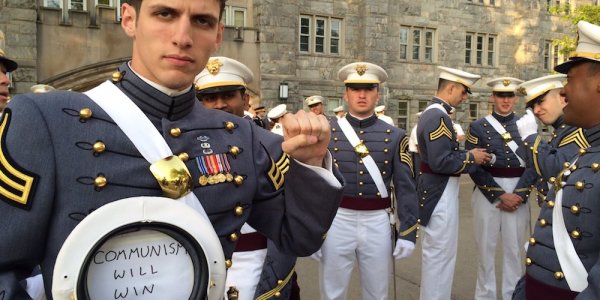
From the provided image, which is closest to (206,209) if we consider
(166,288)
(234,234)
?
(234,234)

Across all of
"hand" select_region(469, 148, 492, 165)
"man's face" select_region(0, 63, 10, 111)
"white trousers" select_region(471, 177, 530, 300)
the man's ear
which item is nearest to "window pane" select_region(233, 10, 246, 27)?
"white trousers" select_region(471, 177, 530, 300)

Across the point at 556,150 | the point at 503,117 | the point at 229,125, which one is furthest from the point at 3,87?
the point at 503,117

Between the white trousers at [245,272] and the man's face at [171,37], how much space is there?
181cm

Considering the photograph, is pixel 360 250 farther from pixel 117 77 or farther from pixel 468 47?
pixel 468 47

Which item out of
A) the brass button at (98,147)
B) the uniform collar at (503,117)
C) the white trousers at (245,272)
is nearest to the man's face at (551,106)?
the uniform collar at (503,117)

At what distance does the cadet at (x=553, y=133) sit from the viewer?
401cm

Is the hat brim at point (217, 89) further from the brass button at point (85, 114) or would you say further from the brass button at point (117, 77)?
the brass button at point (85, 114)

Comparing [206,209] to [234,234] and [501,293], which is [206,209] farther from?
[501,293]

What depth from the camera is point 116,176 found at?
1.44m

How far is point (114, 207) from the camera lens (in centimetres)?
128

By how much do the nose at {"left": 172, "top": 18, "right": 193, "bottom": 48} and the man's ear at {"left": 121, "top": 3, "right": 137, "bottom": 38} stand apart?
16 centimetres

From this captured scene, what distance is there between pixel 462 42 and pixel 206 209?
20.6 metres

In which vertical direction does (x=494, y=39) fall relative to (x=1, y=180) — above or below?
above

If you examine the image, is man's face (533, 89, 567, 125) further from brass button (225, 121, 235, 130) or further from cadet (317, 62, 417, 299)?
brass button (225, 121, 235, 130)
